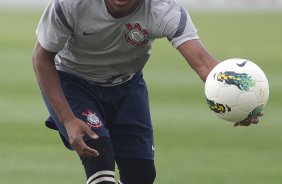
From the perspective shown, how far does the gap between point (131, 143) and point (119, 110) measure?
29 cm

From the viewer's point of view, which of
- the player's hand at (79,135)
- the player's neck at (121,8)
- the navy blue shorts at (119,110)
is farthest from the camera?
the navy blue shorts at (119,110)

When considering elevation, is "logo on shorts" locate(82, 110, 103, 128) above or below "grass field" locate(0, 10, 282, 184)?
above

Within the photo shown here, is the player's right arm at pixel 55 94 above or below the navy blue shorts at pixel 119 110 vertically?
above

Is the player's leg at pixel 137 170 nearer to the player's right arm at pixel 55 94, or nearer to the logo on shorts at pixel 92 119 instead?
the logo on shorts at pixel 92 119

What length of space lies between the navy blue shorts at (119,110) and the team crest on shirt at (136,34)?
2.03 feet

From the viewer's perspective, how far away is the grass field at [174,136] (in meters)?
→ 10.4

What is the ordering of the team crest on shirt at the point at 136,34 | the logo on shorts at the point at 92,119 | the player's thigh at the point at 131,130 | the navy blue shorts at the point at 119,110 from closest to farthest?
the team crest on shirt at the point at 136,34, the logo on shorts at the point at 92,119, the navy blue shorts at the point at 119,110, the player's thigh at the point at 131,130

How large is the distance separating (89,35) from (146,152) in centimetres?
120

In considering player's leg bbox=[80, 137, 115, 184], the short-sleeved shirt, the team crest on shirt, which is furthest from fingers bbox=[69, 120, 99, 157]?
the team crest on shirt

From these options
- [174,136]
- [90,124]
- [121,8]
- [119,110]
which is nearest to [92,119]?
[90,124]

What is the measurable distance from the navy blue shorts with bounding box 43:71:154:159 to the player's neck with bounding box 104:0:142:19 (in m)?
0.79

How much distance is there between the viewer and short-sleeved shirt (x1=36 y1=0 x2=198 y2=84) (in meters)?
7.16

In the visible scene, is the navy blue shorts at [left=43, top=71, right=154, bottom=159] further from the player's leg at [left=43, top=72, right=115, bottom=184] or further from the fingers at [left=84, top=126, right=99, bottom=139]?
the fingers at [left=84, top=126, right=99, bottom=139]

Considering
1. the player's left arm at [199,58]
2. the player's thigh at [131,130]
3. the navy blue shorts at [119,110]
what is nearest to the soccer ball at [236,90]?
the player's left arm at [199,58]
